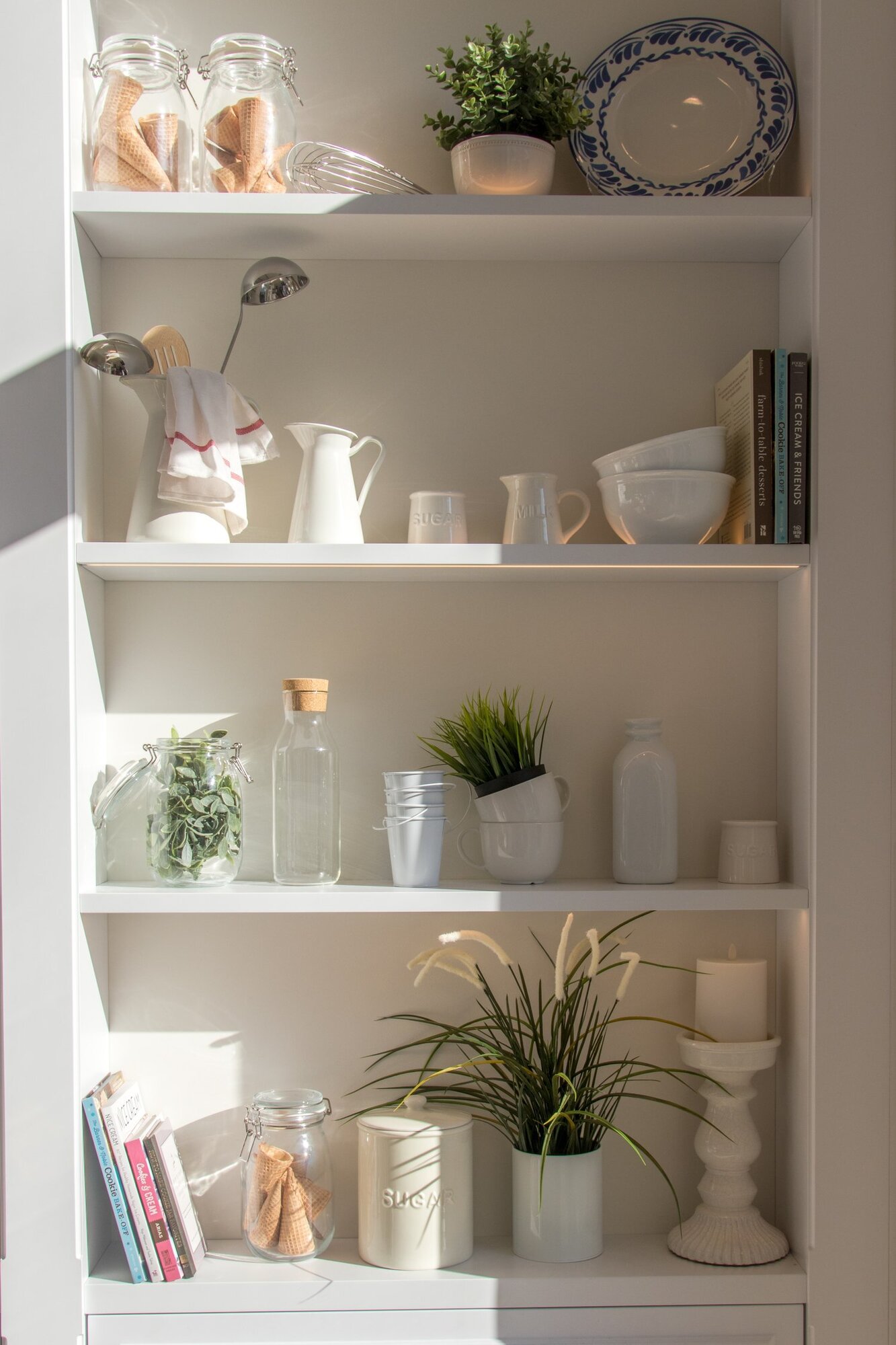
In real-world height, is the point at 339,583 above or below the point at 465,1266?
above

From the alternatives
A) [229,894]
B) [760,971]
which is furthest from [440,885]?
[760,971]

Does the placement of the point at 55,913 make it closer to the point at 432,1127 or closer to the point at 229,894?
the point at 229,894

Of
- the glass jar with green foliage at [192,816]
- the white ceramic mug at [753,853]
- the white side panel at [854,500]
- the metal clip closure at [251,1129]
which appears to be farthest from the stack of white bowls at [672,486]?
the metal clip closure at [251,1129]

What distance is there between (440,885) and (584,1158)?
1.22 ft

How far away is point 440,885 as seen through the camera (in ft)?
4.89

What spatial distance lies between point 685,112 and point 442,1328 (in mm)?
1537

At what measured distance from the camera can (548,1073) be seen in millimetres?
1439

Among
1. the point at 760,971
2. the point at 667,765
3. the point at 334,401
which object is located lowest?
the point at 760,971

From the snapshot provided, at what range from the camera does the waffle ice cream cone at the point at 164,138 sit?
1.43m

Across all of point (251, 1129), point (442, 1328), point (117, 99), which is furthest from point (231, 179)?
point (442, 1328)

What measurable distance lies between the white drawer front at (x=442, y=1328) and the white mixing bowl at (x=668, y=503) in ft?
3.05

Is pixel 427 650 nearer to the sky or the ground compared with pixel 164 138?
nearer to the ground

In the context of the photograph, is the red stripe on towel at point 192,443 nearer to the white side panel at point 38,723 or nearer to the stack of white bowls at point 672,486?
the white side panel at point 38,723

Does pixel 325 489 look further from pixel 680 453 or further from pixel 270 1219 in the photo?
pixel 270 1219
